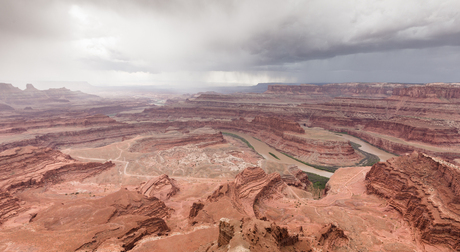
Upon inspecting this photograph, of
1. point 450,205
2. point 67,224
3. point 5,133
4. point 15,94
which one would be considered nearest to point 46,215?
point 67,224

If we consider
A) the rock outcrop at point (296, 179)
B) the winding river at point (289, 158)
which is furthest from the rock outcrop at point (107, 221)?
the winding river at point (289, 158)

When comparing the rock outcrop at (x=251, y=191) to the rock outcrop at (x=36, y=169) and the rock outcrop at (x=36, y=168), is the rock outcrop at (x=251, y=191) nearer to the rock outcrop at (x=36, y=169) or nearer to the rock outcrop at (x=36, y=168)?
the rock outcrop at (x=36, y=169)

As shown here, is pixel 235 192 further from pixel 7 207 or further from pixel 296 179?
pixel 7 207

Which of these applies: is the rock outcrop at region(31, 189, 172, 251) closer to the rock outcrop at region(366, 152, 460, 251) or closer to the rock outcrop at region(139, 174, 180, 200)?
the rock outcrop at region(139, 174, 180, 200)

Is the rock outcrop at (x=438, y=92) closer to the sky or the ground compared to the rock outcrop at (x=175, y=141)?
closer to the sky

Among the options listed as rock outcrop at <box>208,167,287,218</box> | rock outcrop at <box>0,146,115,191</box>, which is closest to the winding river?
rock outcrop at <box>208,167,287,218</box>

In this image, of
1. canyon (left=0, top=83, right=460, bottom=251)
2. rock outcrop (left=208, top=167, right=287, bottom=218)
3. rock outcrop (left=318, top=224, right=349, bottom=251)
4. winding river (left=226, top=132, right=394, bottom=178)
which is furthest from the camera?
winding river (left=226, top=132, right=394, bottom=178)
